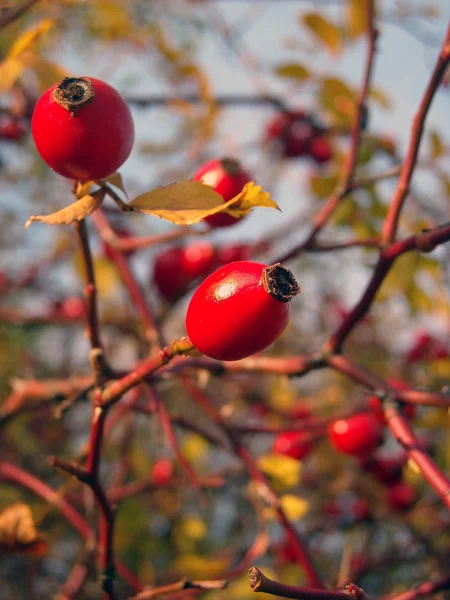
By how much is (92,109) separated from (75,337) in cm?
350

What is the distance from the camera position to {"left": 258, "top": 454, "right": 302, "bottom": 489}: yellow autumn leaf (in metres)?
1.56

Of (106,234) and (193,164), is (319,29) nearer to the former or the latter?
(193,164)

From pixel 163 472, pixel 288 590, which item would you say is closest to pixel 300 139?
pixel 163 472

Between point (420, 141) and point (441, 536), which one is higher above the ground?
point (420, 141)

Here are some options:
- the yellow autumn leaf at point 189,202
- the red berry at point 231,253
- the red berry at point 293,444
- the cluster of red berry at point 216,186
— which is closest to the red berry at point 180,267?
the red berry at point 231,253

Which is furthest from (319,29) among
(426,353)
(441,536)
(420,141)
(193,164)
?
(441,536)

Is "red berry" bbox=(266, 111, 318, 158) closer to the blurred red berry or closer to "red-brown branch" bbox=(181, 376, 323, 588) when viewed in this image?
the blurred red berry

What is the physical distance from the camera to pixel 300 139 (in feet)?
9.57

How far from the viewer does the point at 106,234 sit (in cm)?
171

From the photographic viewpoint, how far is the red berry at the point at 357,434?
184cm

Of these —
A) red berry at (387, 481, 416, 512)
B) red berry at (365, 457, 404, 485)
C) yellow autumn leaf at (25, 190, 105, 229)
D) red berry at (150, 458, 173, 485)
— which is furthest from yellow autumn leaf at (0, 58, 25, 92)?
red berry at (387, 481, 416, 512)

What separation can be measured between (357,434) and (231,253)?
0.89 meters

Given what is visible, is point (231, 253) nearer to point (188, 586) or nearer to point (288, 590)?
point (188, 586)

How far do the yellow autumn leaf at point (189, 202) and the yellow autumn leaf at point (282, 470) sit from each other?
1.04m
